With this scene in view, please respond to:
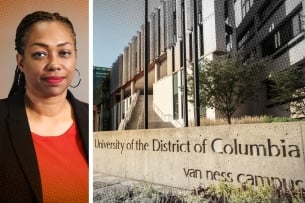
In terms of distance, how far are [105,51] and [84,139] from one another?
3.48 ft

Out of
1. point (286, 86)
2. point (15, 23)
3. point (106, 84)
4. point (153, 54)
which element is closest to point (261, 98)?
point (286, 86)

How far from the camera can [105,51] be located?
4219mm

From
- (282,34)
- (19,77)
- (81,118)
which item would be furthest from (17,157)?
(282,34)

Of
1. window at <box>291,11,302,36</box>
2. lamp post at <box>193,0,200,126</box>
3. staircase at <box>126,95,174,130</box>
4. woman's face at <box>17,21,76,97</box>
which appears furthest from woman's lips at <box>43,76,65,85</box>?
window at <box>291,11,302,36</box>

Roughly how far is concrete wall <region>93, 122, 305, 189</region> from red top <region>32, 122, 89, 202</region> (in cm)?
22

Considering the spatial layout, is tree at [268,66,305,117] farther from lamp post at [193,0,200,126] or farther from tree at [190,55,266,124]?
lamp post at [193,0,200,126]

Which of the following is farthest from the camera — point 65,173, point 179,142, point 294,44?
point 65,173

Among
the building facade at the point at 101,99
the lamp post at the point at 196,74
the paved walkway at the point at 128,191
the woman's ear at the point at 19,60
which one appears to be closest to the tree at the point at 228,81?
the lamp post at the point at 196,74

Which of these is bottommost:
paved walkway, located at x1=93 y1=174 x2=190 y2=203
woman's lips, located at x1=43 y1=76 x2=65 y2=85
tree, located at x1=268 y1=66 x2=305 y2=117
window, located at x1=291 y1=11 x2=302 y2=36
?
paved walkway, located at x1=93 y1=174 x2=190 y2=203

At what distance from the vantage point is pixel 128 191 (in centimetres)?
384

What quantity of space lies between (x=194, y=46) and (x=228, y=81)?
1.92 feet

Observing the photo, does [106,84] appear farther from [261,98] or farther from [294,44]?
[294,44]

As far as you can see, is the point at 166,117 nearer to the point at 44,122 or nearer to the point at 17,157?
the point at 44,122

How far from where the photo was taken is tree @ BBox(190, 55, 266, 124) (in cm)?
321
